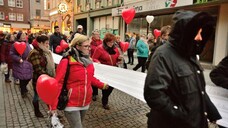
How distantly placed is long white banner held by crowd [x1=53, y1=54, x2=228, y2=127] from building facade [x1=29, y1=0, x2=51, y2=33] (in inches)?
2303

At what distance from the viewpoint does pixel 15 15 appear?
202 feet

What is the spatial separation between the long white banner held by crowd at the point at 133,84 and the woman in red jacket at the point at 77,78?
102 centimetres

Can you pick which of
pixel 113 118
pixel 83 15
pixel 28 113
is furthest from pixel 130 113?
pixel 83 15

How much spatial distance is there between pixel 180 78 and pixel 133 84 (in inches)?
92.6

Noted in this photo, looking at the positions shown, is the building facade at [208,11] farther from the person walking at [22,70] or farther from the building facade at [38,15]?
the building facade at [38,15]

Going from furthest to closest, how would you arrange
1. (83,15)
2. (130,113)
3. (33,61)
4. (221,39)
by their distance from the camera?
(83,15) < (221,39) < (130,113) < (33,61)

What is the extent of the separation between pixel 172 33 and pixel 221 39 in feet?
42.3

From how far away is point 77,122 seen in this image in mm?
3293

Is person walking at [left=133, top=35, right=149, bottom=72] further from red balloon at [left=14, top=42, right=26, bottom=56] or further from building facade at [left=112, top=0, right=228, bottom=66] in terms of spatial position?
red balloon at [left=14, top=42, right=26, bottom=56]

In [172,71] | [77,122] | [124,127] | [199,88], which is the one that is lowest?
[124,127]

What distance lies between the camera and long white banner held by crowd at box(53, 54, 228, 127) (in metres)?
2.85

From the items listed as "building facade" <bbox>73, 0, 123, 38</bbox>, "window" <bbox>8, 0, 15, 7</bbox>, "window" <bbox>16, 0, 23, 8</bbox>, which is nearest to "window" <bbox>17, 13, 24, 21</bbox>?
"window" <bbox>16, 0, 23, 8</bbox>

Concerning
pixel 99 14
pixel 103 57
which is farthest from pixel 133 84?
pixel 99 14

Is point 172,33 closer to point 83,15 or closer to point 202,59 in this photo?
point 202,59
